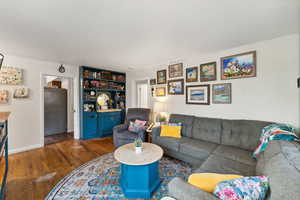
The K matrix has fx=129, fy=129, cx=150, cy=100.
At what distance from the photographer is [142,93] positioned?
4902 mm

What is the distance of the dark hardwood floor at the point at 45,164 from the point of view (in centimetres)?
179

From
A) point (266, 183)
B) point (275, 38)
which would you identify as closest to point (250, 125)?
point (275, 38)

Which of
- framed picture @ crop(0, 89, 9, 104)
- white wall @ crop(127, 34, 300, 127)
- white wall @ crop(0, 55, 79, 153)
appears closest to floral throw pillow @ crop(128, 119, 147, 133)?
white wall @ crop(127, 34, 300, 127)

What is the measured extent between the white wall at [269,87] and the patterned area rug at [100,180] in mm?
1485

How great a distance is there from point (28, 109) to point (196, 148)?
13.2 ft

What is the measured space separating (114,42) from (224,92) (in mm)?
2427

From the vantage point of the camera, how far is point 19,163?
8.29 ft

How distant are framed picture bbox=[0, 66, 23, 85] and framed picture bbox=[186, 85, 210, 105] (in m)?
4.10

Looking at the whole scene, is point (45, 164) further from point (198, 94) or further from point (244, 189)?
point (198, 94)

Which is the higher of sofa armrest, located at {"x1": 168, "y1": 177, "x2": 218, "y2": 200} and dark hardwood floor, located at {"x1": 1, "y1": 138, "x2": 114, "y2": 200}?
sofa armrest, located at {"x1": 168, "y1": 177, "x2": 218, "y2": 200}

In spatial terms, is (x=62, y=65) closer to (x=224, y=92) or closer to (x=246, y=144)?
(x=224, y=92)

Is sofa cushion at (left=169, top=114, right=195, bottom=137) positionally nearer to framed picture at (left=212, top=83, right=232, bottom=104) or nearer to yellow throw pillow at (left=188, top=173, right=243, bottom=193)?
framed picture at (left=212, top=83, right=232, bottom=104)

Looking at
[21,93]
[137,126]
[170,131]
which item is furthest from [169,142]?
[21,93]

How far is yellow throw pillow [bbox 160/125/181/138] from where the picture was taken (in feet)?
9.27
